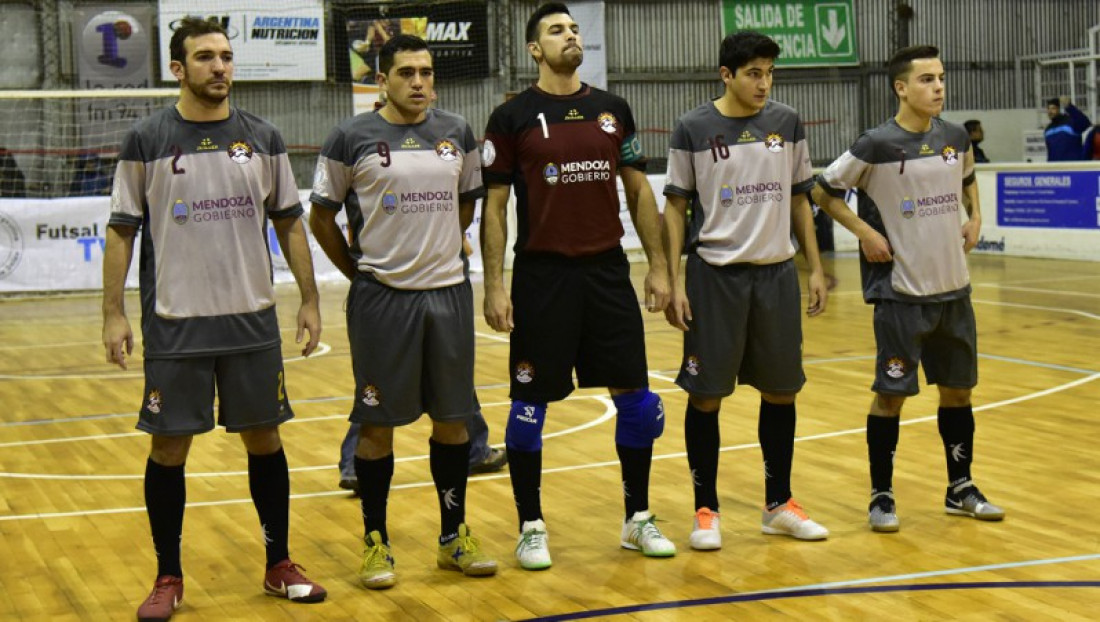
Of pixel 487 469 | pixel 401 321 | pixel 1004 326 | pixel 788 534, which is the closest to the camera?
pixel 401 321

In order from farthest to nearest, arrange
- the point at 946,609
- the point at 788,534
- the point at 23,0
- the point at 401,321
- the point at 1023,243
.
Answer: the point at 23,0 → the point at 1023,243 → the point at 788,534 → the point at 401,321 → the point at 946,609

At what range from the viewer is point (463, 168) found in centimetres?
518

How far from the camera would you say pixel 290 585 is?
16.1 feet

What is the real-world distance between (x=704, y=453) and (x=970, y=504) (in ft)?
3.79

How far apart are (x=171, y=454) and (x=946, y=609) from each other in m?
2.62

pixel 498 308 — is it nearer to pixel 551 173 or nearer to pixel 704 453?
pixel 551 173

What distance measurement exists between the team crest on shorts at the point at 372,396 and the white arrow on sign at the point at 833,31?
70.2 feet

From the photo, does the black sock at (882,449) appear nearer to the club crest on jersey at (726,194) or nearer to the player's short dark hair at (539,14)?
the club crest on jersey at (726,194)

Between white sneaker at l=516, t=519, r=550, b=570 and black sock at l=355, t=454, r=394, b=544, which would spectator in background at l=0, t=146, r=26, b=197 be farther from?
white sneaker at l=516, t=519, r=550, b=570

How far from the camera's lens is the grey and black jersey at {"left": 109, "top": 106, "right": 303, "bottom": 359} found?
183 inches

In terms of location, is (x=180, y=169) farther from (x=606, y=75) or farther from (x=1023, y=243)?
(x=606, y=75)

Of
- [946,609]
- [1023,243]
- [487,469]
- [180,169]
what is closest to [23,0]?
[1023,243]

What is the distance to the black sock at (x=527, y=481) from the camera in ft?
17.4

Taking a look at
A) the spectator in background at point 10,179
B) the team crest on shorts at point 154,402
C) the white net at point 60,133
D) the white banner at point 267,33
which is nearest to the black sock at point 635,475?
the team crest on shorts at point 154,402
